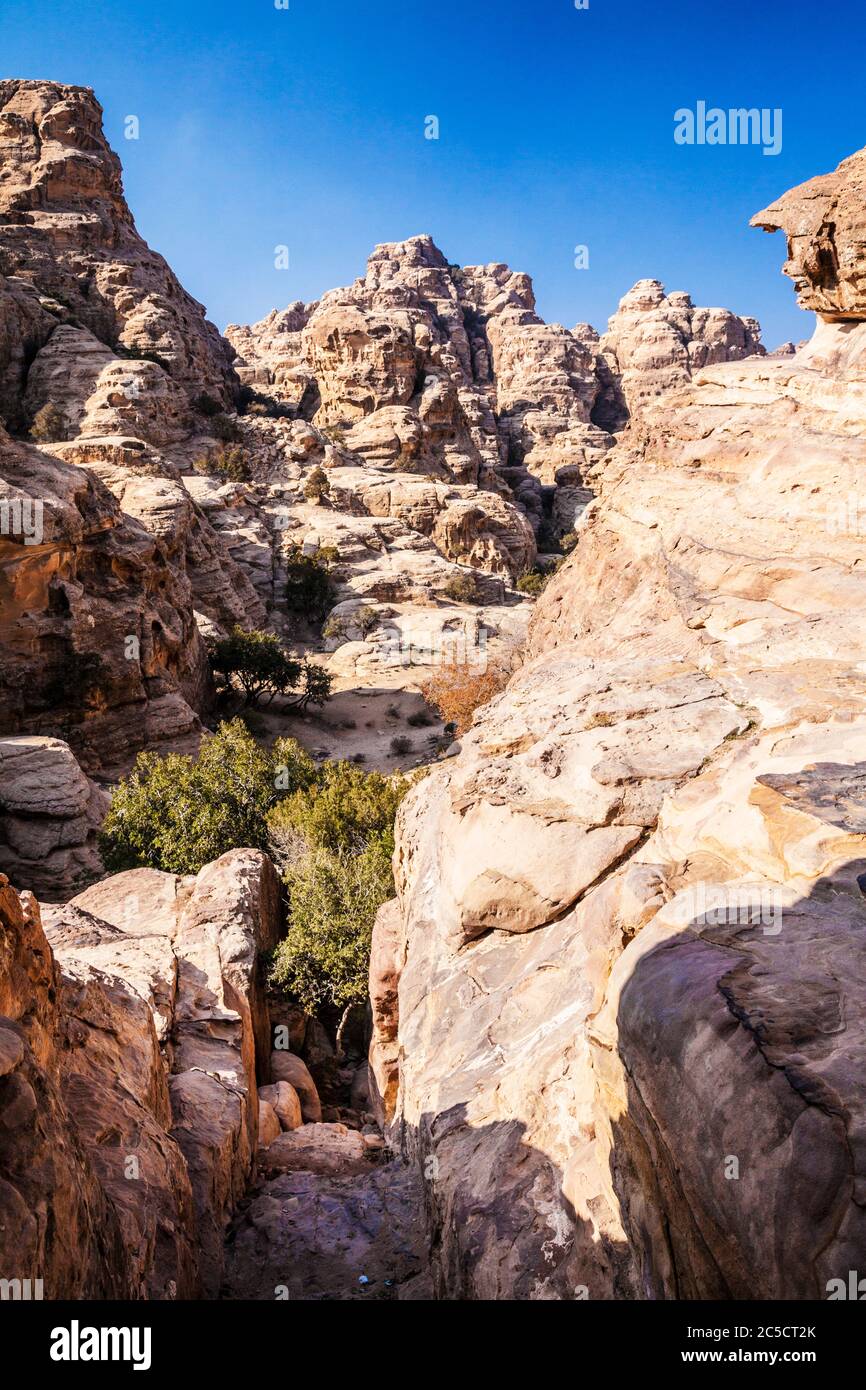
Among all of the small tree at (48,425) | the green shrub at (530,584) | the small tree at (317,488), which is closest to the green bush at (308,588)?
the small tree at (317,488)

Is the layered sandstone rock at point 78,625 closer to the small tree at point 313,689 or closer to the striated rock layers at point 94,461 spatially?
the striated rock layers at point 94,461

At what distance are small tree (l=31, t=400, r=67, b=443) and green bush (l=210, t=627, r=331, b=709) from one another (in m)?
24.5

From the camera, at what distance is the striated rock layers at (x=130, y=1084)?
4.69m

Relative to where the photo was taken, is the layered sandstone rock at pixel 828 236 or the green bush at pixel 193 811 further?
the green bush at pixel 193 811

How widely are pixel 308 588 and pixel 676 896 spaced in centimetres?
4559

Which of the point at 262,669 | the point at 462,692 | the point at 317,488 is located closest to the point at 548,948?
the point at 462,692

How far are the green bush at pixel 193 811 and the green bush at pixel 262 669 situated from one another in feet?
51.1

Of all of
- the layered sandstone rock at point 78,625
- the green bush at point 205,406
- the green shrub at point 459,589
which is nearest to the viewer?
the layered sandstone rock at point 78,625

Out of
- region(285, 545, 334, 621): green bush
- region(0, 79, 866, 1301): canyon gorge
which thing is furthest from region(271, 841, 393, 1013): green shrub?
→ region(285, 545, 334, 621): green bush

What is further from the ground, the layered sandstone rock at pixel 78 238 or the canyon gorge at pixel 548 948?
the layered sandstone rock at pixel 78 238

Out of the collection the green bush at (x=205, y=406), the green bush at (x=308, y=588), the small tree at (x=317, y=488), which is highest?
the green bush at (x=205, y=406)

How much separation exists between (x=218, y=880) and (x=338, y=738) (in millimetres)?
20005

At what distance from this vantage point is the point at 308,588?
49.7m

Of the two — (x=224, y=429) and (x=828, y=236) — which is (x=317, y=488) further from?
(x=828, y=236)
